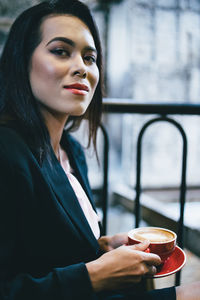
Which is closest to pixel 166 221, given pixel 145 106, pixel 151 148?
pixel 151 148

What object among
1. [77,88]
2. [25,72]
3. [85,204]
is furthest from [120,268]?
[25,72]

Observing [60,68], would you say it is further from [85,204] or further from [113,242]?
[113,242]

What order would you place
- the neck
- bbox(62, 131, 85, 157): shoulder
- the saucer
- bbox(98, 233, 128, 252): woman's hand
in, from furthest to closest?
bbox(62, 131, 85, 157): shoulder → bbox(98, 233, 128, 252): woman's hand → the neck → the saucer

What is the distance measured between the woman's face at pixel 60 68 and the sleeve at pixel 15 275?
0.84 ft

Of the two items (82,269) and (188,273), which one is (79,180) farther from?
(188,273)

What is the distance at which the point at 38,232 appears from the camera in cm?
79

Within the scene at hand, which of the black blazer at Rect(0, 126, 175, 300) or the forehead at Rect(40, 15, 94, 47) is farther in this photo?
the forehead at Rect(40, 15, 94, 47)

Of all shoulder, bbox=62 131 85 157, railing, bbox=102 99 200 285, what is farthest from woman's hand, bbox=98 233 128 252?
shoulder, bbox=62 131 85 157

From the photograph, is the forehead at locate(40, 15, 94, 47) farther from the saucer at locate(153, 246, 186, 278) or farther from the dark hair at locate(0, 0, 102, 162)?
the saucer at locate(153, 246, 186, 278)

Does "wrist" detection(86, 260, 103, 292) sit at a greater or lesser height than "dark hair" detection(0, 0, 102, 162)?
lesser

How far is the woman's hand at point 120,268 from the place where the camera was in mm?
746

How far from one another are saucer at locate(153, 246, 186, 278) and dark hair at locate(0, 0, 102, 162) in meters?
0.51

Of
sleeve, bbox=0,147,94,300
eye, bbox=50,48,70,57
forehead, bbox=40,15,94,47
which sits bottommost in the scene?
sleeve, bbox=0,147,94,300

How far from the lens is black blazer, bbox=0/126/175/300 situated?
0.71 metres
